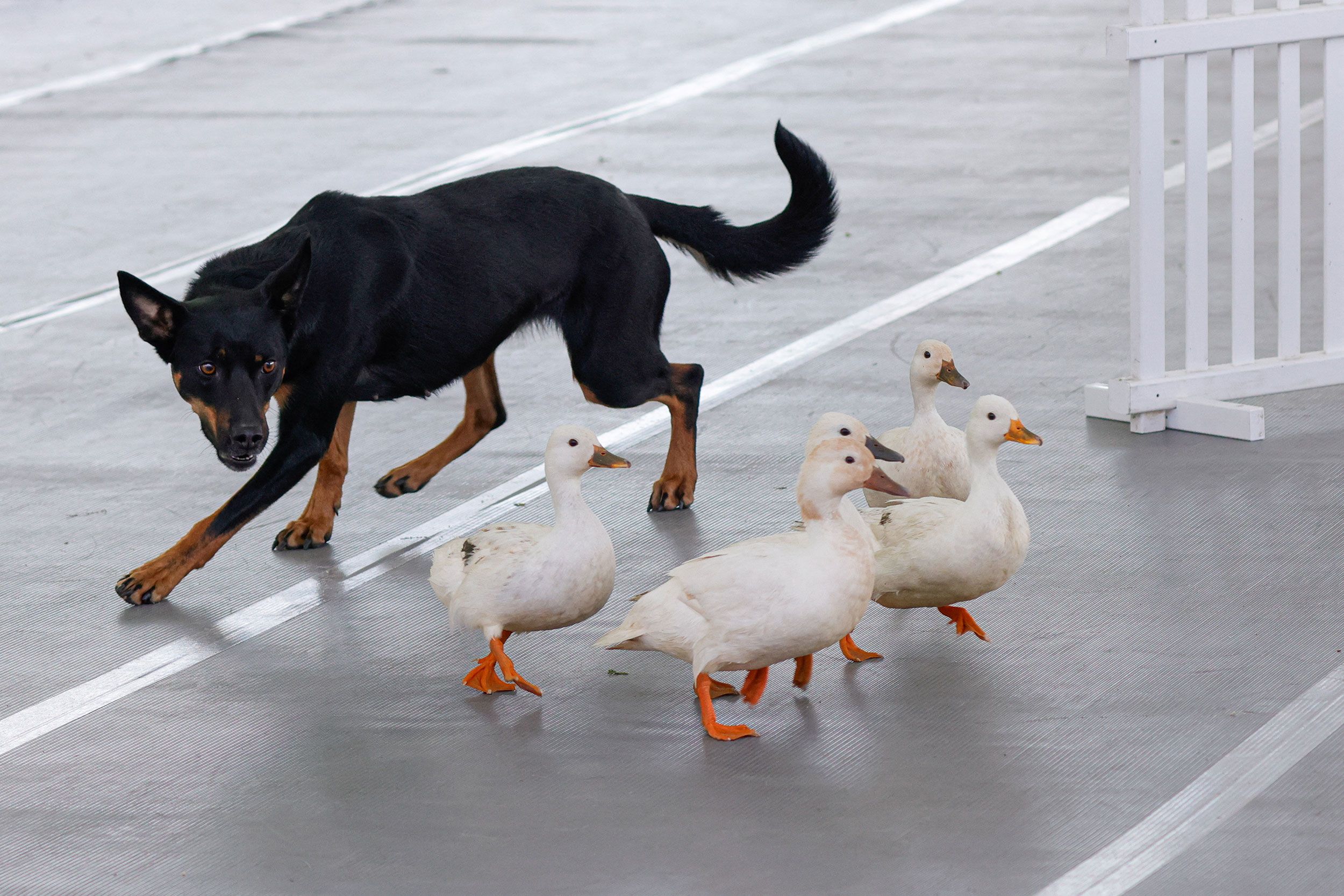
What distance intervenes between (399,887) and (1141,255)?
3900 mm

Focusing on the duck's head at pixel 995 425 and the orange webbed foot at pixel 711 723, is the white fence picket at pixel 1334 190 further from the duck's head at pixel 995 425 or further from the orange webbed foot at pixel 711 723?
the orange webbed foot at pixel 711 723

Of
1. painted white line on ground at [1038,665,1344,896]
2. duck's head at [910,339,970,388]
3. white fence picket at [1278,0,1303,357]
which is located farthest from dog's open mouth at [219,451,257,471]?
white fence picket at [1278,0,1303,357]

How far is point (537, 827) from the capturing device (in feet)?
12.5

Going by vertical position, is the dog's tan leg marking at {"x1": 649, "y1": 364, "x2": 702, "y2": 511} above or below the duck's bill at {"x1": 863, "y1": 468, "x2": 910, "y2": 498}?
below

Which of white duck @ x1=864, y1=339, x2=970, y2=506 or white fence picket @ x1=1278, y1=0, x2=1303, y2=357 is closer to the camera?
white duck @ x1=864, y1=339, x2=970, y2=506

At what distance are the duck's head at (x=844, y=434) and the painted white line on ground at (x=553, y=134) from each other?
10.4ft

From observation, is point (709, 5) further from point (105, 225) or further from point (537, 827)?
point (537, 827)

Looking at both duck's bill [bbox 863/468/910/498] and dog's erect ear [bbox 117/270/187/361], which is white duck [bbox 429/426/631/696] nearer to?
duck's bill [bbox 863/468/910/498]

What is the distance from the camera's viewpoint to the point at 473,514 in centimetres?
588

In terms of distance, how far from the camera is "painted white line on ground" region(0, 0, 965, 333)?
8648 millimetres

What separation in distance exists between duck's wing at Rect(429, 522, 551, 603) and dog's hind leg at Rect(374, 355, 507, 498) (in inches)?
53.7

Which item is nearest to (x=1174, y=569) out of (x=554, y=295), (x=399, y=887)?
(x=554, y=295)

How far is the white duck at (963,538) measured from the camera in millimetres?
4512

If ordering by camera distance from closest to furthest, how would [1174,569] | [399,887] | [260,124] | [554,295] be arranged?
[399,887] < [1174,569] < [554,295] < [260,124]
